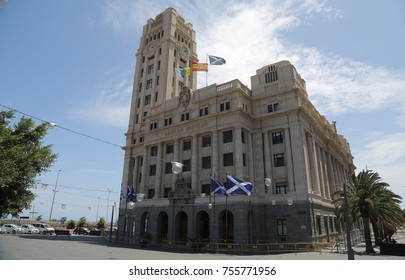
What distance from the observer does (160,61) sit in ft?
202

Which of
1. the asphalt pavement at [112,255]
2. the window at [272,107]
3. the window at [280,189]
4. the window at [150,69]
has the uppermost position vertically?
the window at [150,69]

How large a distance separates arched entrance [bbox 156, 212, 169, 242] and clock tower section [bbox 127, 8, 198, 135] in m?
21.8

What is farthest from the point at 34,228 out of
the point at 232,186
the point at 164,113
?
the point at 232,186

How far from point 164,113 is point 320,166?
96.2ft

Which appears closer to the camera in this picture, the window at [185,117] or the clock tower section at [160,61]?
the window at [185,117]

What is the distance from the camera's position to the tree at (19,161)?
1859 cm

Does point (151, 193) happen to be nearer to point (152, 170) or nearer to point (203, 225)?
point (152, 170)

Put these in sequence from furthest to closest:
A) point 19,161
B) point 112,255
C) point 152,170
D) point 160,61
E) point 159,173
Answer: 1. point 160,61
2. point 152,170
3. point 159,173
4. point 112,255
5. point 19,161

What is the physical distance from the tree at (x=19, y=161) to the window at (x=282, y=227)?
1143 inches

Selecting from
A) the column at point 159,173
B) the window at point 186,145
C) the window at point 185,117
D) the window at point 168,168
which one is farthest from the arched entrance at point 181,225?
the window at point 185,117

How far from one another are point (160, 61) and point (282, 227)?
44.2m

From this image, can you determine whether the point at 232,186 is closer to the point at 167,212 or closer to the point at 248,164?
→ the point at 248,164

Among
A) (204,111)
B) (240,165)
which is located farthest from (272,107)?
(240,165)

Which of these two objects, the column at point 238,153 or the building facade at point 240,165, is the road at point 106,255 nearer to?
the building facade at point 240,165
